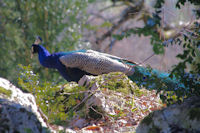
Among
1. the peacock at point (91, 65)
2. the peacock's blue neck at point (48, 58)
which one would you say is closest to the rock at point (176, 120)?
the peacock at point (91, 65)

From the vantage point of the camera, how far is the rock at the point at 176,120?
Answer: 54.2 inches

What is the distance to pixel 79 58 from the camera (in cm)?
377

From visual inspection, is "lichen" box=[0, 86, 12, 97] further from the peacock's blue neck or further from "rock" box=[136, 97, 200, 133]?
the peacock's blue neck

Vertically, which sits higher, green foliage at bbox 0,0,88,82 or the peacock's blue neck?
green foliage at bbox 0,0,88,82

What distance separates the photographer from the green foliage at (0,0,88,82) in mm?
5352

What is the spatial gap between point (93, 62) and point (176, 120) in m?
2.27

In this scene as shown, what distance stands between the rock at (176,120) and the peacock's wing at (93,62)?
6.22 feet

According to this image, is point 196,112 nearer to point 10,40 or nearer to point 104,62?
point 104,62

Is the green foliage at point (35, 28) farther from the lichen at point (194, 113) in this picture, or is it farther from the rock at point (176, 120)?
the lichen at point (194, 113)

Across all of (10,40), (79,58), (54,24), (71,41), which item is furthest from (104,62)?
(10,40)

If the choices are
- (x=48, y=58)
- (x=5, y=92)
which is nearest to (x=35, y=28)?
(x=48, y=58)

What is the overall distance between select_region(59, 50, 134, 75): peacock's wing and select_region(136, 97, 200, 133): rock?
190 cm

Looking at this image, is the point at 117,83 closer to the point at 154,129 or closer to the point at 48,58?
the point at 154,129

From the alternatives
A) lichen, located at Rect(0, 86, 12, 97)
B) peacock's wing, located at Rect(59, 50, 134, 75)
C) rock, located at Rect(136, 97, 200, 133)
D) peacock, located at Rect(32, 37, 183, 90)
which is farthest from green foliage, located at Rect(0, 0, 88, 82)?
rock, located at Rect(136, 97, 200, 133)
